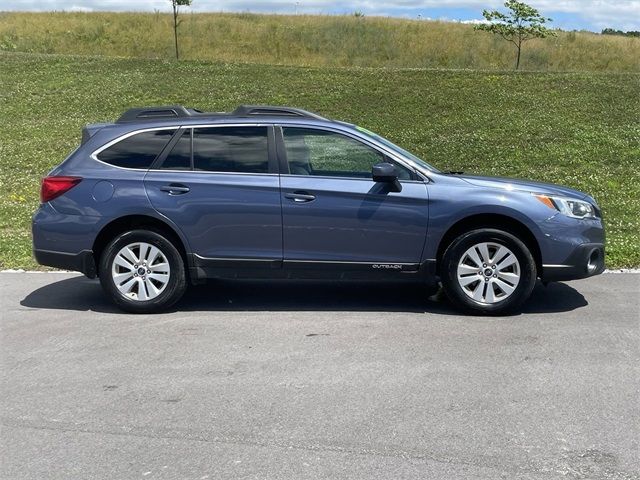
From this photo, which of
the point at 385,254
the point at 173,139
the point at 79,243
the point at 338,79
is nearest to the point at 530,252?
the point at 385,254

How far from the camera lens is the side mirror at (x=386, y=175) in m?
6.70

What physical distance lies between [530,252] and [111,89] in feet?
59.6

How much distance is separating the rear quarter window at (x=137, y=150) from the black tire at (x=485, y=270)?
2646 mm

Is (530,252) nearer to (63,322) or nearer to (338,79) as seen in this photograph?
(63,322)

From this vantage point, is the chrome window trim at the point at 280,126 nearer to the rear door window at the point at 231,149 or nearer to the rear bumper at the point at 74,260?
the rear door window at the point at 231,149

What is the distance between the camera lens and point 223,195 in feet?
22.5

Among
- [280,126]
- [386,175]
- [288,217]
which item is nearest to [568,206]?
[386,175]

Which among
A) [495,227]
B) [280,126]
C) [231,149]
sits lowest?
[495,227]

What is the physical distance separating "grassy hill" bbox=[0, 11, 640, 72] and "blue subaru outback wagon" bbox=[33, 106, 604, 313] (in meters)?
24.3

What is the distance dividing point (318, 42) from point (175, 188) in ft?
94.3

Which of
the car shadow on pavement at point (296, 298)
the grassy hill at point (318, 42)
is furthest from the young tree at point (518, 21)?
the car shadow on pavement at point (296, 298)

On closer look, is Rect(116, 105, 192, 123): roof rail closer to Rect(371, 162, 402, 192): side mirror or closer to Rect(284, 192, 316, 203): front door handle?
Rect(284, 192, 316, 203): front door handle

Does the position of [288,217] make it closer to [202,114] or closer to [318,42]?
[202,114]

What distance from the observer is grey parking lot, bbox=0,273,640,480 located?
4.12 metres
